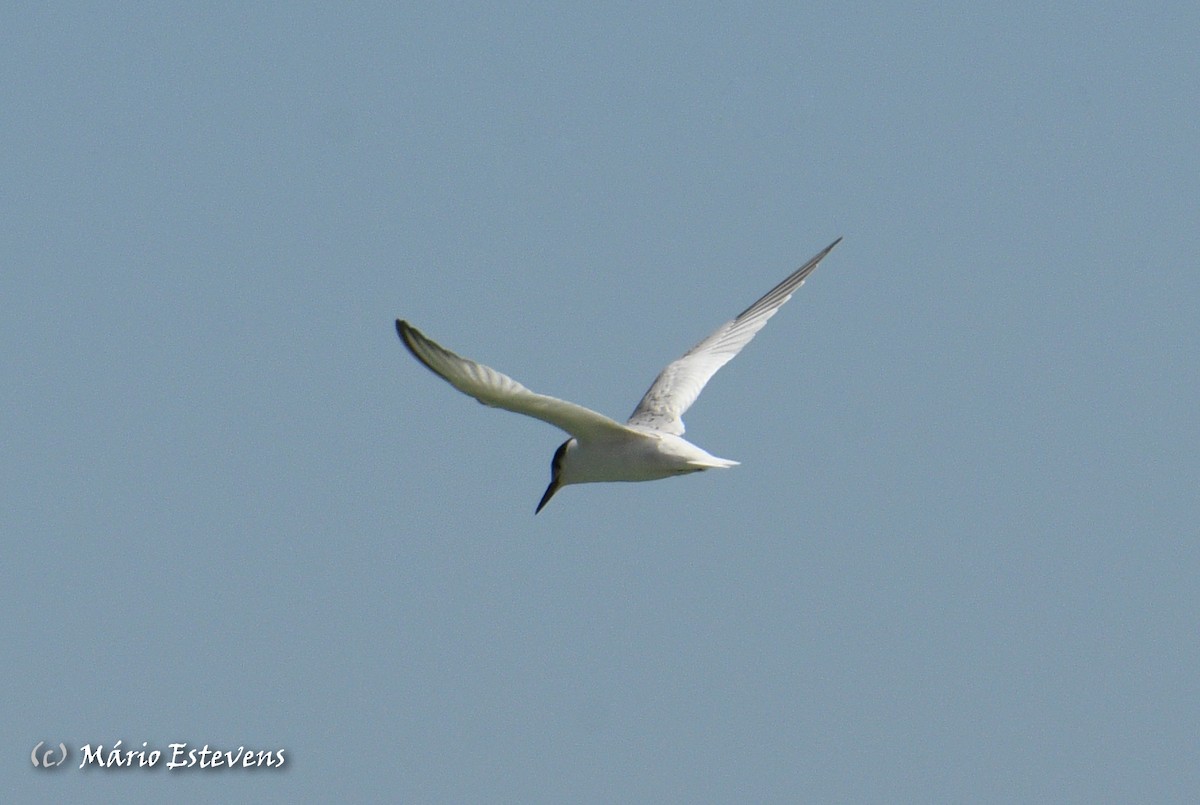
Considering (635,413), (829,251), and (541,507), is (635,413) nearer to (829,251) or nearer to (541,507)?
(541,507)

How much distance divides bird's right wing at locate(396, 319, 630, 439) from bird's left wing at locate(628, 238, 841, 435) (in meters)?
3.29

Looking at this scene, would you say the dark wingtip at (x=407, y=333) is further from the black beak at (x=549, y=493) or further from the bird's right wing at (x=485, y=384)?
the black beak at (x=549, y=493)

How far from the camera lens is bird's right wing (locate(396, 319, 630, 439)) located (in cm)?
1210

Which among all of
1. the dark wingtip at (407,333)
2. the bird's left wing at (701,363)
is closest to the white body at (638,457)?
the bird's left wing at (701,363)

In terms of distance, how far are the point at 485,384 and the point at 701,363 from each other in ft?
22.8

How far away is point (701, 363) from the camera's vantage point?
19.0 meters

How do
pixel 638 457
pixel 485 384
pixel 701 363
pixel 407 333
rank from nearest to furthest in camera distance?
pixel 407 333, pixel 485 384, pixel 638 457, pixel 701 363

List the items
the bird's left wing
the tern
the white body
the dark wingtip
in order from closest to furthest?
the dark wingtip < the tern < the white body < the bird's left wing

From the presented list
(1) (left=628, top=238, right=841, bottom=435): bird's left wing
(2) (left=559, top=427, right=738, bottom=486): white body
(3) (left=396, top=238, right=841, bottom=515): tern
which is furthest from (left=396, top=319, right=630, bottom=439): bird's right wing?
(1) (left=628, top=238, right=841, bottom=435): bird's left wing

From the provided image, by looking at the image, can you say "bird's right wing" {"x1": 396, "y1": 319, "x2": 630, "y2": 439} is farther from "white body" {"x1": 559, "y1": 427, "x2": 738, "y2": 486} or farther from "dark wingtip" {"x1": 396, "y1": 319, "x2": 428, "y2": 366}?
"white body" {"x1": 559, "y1": 427, "x2": 738, "y2": 486}

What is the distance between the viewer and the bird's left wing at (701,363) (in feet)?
56.6

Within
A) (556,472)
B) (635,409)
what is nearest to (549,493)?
(556,472)

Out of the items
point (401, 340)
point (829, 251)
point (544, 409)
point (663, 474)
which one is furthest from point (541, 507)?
point (829, 251)

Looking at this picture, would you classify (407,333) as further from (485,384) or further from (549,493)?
(549,493)
